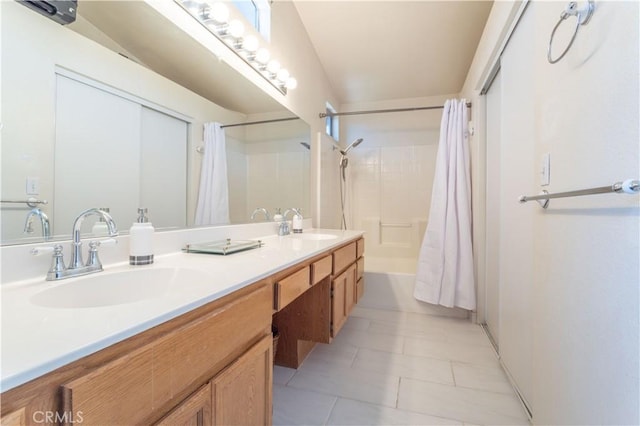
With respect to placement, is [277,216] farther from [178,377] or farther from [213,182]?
[178,377]

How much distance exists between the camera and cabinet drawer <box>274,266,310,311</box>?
3.05 feet

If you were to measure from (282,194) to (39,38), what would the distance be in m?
1.38

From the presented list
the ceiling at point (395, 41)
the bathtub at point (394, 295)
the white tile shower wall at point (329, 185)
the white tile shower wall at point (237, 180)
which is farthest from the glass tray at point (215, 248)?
the ceiling at point (395, 41)

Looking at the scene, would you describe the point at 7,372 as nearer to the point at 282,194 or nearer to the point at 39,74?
the point at 39,74

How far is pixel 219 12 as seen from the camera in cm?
130

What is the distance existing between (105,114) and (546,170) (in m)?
1.52

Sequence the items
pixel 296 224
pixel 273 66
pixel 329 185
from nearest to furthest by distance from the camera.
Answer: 1. pixel 273 66
2. pixel 296 224
3. pixel 329 185

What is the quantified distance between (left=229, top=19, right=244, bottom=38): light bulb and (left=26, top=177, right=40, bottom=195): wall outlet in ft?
3.53

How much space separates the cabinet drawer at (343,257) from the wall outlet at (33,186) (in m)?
1.17

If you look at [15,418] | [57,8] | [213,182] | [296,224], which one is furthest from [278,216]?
[15,418]

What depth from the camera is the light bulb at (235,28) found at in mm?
1396

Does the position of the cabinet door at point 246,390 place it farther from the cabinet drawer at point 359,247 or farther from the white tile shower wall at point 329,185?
the white tile shower wall at point 329,185

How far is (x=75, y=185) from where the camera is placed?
33.1 inches

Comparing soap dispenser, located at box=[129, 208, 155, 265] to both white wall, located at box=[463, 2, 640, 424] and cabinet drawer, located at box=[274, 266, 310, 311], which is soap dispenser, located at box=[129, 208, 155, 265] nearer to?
cabinet drawer, located at box=[274, 266, 310, 311]
